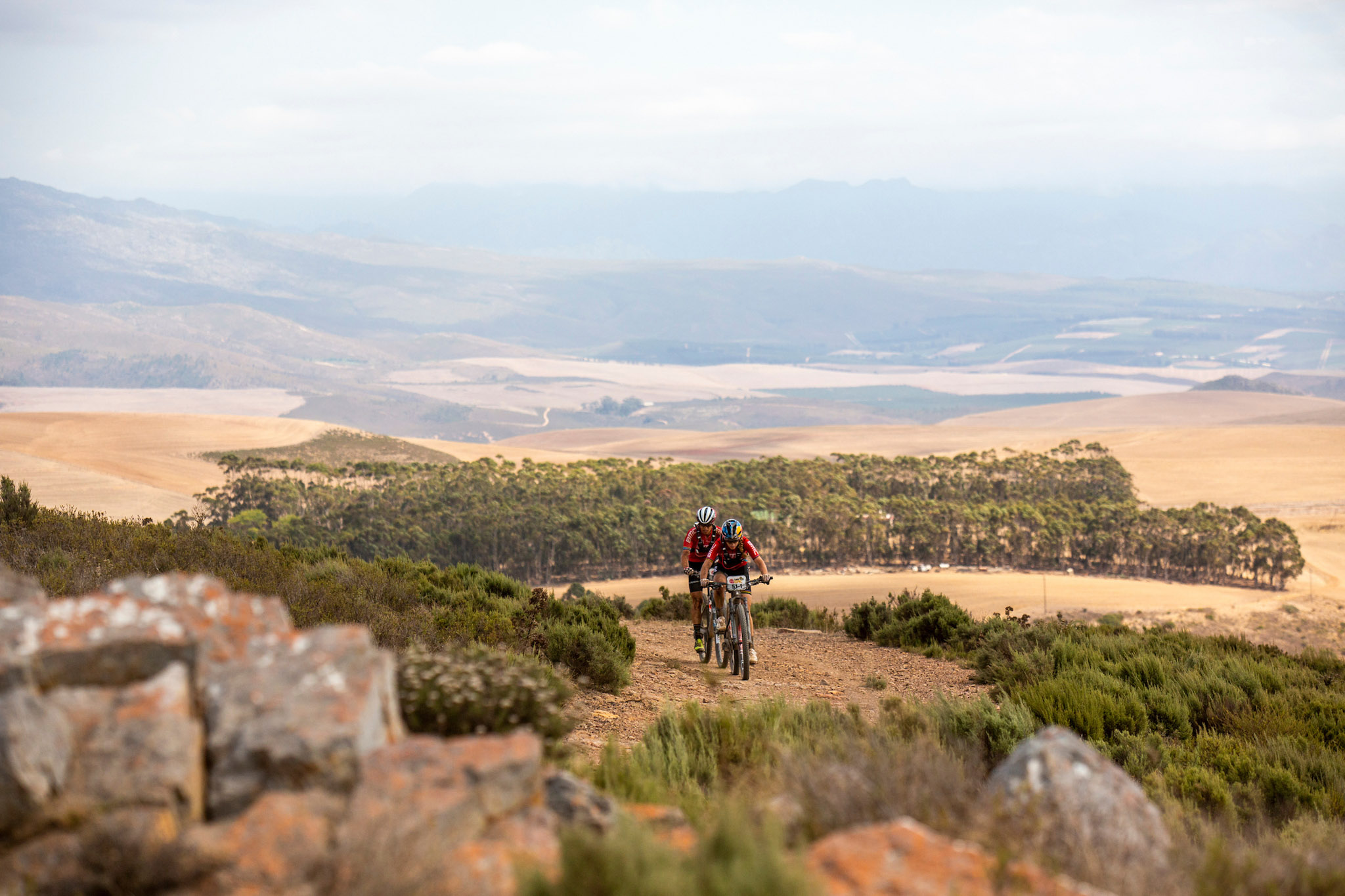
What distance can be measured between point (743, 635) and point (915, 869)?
809 centimetres

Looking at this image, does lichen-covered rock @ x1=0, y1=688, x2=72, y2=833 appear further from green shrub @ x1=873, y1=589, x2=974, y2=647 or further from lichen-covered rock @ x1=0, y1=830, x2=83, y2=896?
green shrub @ x1=873, y1=589, x2=974, y2=647

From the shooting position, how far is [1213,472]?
8538 cm

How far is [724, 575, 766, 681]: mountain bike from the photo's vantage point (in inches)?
449

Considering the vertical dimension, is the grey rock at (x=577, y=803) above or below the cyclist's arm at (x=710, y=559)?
above

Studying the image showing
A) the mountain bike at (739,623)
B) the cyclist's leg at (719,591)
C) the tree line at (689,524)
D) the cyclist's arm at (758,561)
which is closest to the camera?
the cyclist's arm at (758,561)

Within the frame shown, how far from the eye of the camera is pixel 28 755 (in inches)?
136

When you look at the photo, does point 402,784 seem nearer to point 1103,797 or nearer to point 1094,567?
point 1103,797

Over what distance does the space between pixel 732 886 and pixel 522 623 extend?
28.0 feet

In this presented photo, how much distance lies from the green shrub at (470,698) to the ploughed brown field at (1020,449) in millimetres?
27290

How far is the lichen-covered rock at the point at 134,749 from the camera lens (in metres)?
3.54

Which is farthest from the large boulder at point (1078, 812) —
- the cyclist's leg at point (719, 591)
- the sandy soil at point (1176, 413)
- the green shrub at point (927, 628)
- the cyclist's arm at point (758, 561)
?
the sandy soil at point (1176, 413)

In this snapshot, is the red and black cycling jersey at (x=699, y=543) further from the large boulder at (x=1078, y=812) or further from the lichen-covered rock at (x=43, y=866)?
the lichen-covered rock at (x=43, y=866)

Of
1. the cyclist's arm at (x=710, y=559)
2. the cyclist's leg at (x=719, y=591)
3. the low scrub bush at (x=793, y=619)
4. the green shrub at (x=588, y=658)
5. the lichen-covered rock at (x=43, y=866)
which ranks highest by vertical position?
the lichen-covered rock at (x=43, y=866)

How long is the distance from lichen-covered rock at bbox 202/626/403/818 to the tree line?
142 feet
